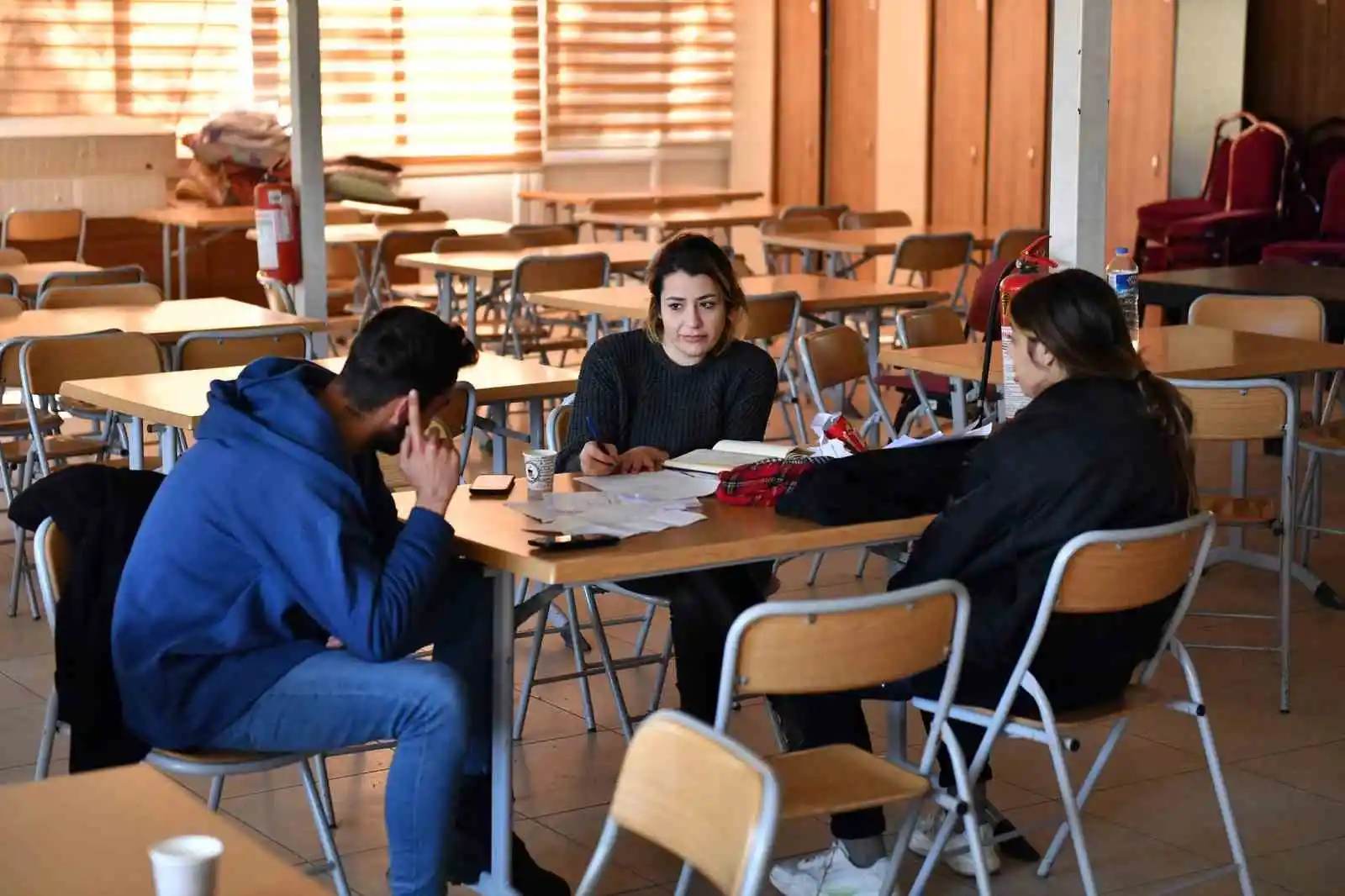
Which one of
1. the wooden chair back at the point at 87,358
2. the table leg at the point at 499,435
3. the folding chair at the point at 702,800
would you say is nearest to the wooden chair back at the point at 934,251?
the table leg at the point at 499,435

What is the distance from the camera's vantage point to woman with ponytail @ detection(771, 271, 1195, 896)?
3045mm

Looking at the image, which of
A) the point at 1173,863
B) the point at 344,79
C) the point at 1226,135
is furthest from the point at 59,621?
the point at 344,79

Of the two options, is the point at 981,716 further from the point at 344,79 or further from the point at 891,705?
the point at 344,79

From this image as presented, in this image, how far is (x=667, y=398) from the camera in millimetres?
3982

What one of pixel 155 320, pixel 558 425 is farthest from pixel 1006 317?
pixel 155 320

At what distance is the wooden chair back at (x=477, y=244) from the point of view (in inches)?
320

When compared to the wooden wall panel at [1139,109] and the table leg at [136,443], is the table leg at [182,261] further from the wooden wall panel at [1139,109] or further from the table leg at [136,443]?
the table leg at [136,443]

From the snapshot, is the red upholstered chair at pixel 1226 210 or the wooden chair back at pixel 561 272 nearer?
the wooden chair back at pixel 561 272

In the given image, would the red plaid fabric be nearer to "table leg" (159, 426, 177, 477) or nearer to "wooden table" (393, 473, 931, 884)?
"wooden table" (393, 473, 931, 884)

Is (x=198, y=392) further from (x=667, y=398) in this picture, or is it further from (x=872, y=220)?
(x=872, y=220)

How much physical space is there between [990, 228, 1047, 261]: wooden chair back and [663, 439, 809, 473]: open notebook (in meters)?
5.06

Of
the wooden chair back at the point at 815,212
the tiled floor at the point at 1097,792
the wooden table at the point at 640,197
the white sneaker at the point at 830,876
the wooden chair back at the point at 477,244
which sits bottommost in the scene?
the tiled floor at the point at 1097,792

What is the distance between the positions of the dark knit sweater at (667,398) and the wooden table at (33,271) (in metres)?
3.88

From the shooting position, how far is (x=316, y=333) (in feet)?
20.6
